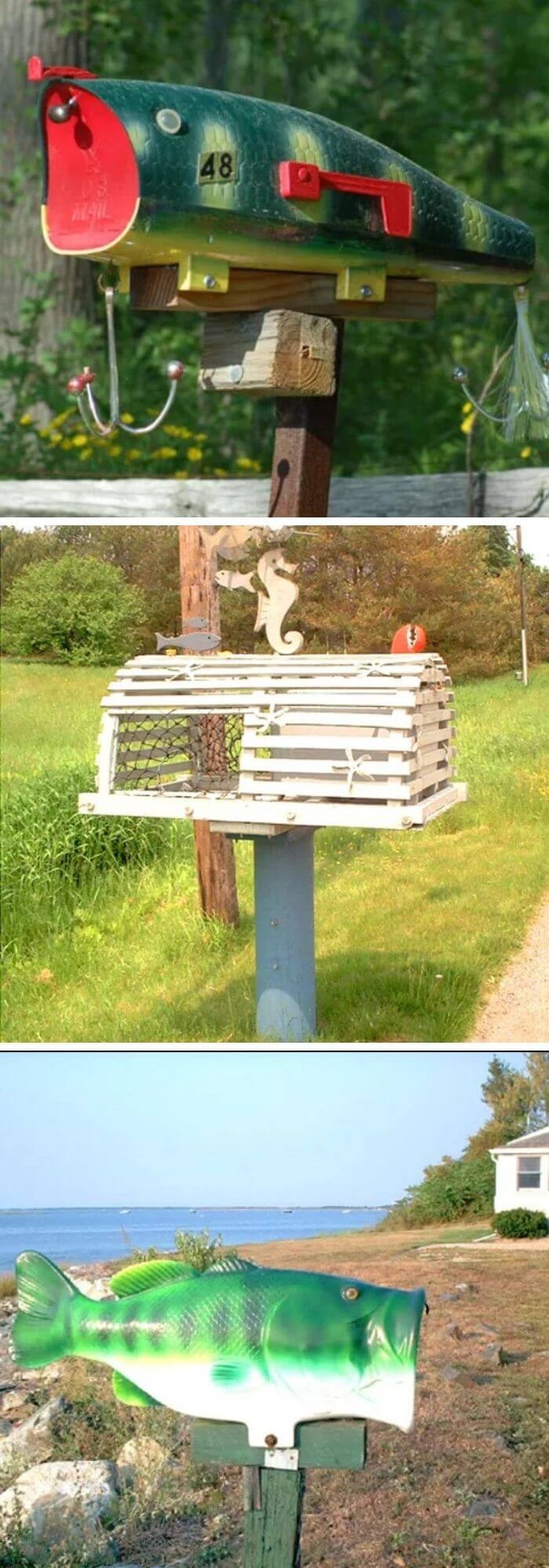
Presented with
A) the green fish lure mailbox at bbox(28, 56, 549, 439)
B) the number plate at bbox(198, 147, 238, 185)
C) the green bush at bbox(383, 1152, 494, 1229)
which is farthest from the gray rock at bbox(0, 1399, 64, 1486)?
the number plate at bbox(198, 147, 238, 185)

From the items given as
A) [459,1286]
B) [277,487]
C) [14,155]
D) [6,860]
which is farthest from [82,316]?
[459,1286]

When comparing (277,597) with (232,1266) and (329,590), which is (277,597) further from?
(232,1266)

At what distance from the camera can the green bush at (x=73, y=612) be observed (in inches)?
102

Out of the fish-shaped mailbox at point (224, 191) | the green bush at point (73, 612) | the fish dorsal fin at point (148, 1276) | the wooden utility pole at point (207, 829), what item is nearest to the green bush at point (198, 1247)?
the fish dorsal fin at point (148, 1276)

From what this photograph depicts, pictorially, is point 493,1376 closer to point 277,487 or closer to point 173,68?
point 277,487

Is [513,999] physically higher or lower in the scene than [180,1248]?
higher

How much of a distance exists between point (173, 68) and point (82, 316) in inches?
27.7

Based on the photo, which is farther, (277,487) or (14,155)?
(14,155)

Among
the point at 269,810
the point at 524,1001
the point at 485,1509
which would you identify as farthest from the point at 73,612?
the point at 485,1509

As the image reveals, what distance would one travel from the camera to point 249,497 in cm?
446

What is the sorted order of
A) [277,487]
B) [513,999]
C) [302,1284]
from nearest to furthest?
[302,1284], [513,999], [277,487]

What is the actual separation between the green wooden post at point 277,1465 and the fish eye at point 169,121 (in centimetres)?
167

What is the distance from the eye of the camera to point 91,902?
262cm

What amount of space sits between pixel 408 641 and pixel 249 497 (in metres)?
2.06
